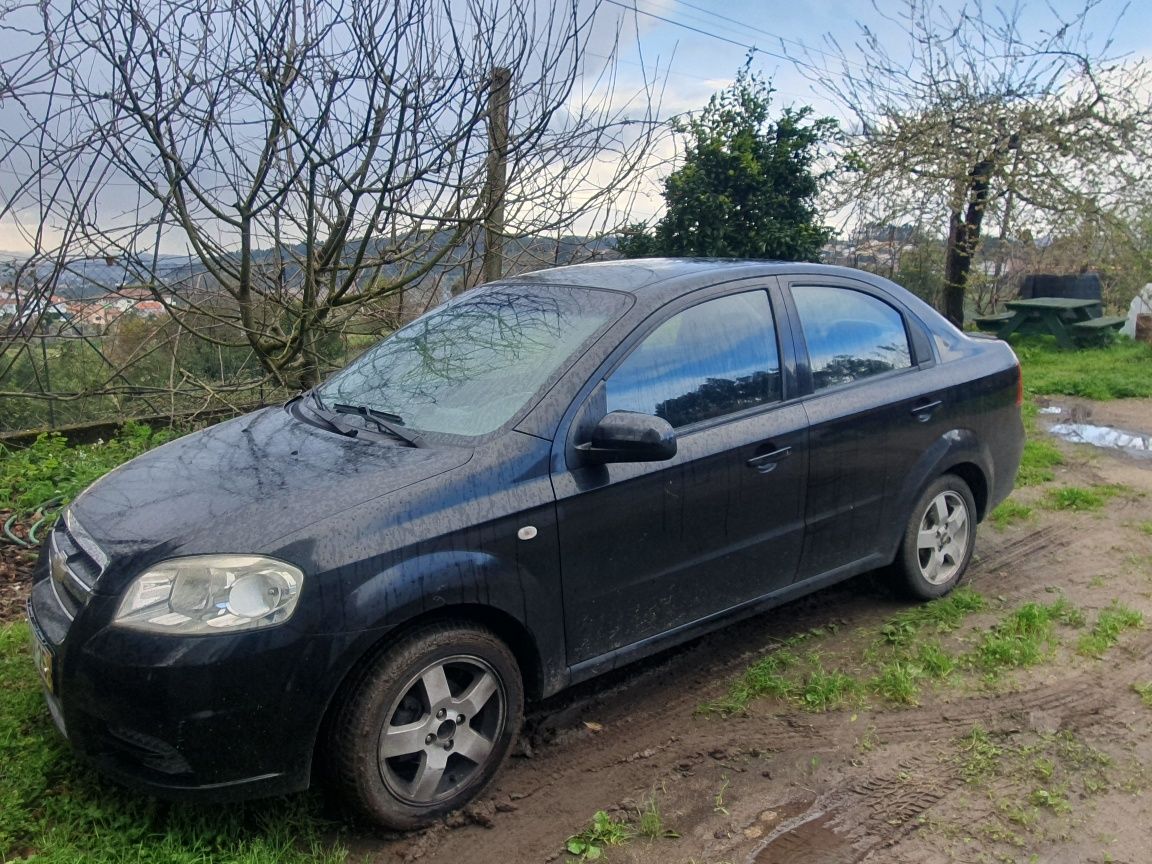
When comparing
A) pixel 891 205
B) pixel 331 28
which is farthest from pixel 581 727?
pixel 891 205

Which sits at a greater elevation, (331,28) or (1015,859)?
(331,28)

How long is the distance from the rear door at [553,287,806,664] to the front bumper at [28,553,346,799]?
92cm

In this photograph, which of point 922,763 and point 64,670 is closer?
point 64,670

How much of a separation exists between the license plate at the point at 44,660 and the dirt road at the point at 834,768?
40.4 inches

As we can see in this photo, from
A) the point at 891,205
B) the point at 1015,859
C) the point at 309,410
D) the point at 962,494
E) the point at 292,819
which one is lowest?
the point at 1015,859

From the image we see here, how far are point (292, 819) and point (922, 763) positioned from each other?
6.96ft

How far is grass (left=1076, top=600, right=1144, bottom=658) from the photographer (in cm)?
392

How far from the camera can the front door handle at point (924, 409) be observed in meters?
4.04

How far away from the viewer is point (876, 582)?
14.5 ft

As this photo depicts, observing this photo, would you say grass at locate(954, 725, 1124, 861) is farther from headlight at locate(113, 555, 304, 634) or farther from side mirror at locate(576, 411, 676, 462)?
headlight at locate(113, 555, 304, 634)

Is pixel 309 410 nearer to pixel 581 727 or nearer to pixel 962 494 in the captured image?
pixel 581 727

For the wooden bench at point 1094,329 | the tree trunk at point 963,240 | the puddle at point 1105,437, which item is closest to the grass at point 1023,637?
the puddle at point 1105,437

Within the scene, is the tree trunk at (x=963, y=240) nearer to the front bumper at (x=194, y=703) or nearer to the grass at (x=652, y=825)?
the grass at (x=652, y=825)

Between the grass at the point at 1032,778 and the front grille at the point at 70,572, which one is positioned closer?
the front grille at the point at 70,572
